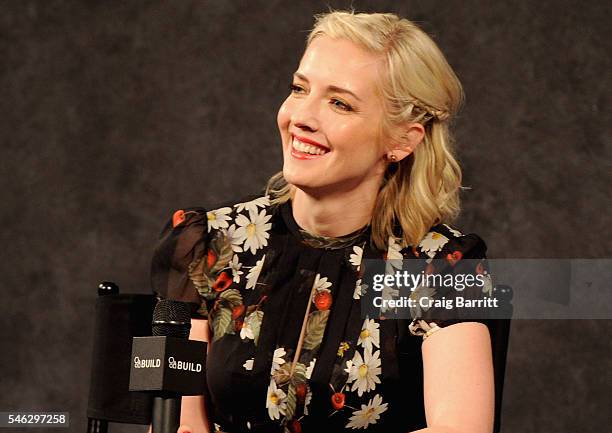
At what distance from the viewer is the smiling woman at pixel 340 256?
1817 mm

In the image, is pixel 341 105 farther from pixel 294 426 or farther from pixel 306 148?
pixel 294 426

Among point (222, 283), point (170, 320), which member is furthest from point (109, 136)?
point (170, 320)

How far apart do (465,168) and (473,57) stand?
277 millimetres

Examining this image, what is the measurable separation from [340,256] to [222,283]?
0.23 metres

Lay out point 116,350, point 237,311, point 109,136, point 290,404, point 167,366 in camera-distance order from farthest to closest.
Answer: point 109,136, point 116,350, point 237,311, point 290,404, point 167,366

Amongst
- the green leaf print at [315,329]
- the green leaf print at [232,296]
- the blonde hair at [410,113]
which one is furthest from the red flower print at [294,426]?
the blonde hair at [410,113]

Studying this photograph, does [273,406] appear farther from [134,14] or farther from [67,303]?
[134,14]

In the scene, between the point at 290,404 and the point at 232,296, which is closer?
the point at 290,404

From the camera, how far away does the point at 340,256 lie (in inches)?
76.7

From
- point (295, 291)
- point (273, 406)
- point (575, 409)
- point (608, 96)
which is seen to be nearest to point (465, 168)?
Result: point (608, 96)

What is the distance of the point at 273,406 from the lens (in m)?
1.82

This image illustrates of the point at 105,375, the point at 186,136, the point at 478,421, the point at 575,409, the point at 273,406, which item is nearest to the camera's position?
the point at 478,421

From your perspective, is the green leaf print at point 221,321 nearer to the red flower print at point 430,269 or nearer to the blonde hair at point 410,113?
the blonde hair at point 410,113

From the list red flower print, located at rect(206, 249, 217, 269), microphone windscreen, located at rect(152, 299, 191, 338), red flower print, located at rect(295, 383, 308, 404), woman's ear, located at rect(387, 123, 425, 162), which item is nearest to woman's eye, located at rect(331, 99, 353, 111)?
woman's ear, located at rect(387, 123, 425, 162)
